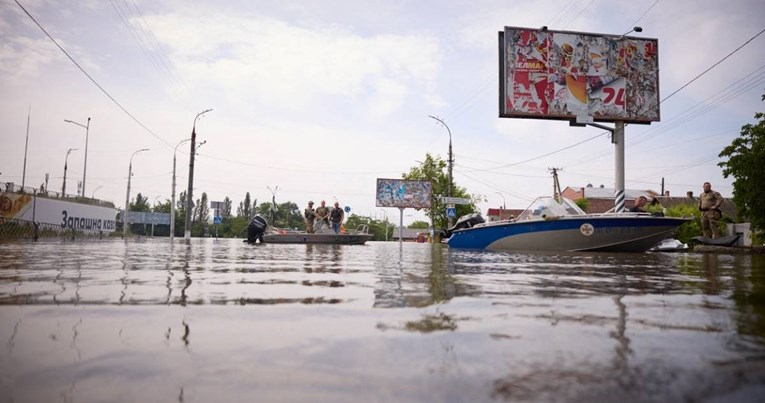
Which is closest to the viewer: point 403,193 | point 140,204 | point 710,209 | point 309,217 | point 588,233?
point 588,233

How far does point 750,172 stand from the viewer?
1667 centimetres

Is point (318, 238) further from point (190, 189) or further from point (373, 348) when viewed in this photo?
point (373, 348)

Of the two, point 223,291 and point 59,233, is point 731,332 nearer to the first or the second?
point 223,291

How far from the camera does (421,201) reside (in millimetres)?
45625

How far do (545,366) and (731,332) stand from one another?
0.75m

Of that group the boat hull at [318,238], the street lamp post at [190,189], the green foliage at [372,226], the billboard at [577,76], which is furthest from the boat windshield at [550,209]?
the green foliage at [372,226]

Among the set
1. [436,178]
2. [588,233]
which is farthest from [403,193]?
[588,233]

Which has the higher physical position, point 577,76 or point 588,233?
point 577,76

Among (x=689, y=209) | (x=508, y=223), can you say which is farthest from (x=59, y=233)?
(x=689, y=209)

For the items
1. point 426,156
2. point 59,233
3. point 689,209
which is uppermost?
point 426,156

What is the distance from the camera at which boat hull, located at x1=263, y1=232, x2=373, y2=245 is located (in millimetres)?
19734

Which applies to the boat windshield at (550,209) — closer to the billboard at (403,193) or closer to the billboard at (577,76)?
the billboard at (577,76)

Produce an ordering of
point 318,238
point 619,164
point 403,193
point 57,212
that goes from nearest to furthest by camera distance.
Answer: point 619,164
point 318,238
point 57,212
point 403,193

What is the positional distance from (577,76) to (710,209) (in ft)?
24.9
